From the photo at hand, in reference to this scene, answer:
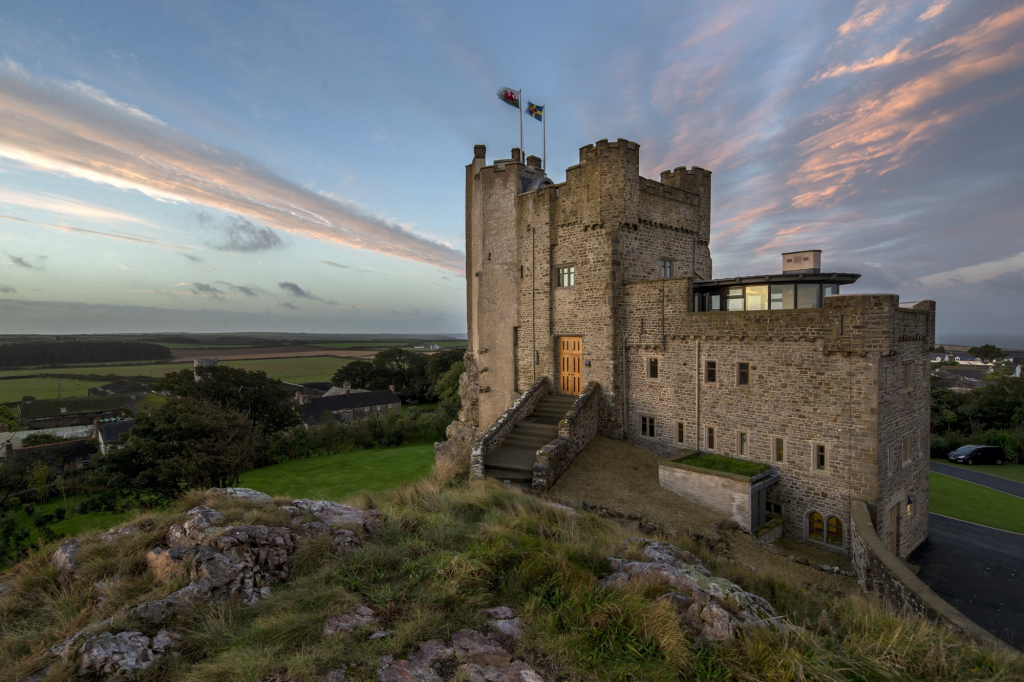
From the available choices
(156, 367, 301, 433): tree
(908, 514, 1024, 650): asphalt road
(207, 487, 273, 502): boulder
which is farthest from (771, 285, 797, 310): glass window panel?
(156, 367, 301, 433): tree

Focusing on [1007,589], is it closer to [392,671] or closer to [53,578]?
[392,671]

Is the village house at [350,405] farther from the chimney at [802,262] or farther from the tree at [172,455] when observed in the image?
the chimney at [802,262]

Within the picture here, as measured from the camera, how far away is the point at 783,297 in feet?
55.4

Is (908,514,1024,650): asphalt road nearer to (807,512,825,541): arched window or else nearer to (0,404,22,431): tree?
(807,512,825,541): arched window

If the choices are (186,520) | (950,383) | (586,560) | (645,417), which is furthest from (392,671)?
(950,383)

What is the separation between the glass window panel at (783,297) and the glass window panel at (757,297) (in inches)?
9.7

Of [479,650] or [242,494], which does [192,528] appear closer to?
[242,494]

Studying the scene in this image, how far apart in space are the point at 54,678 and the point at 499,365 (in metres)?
19.8

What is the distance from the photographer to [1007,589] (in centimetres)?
1527

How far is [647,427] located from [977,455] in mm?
37282

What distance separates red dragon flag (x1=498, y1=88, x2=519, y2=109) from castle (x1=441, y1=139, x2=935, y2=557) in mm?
2538

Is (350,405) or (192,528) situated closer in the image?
(192,528)

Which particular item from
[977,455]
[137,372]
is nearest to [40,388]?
[137,372]

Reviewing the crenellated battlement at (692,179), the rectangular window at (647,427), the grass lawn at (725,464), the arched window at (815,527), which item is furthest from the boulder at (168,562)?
the crenellated battlement at (692,179)
